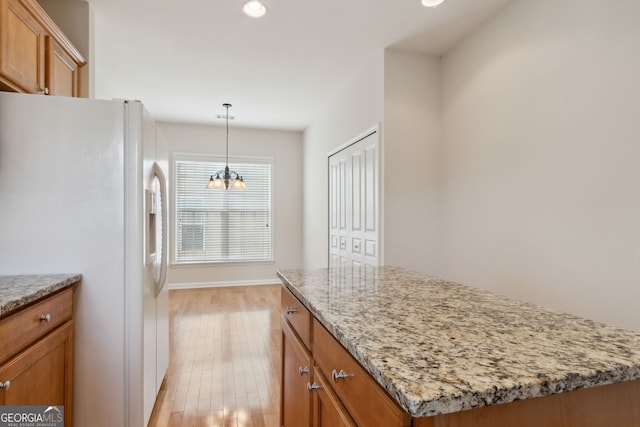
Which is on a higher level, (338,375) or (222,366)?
(338,375)

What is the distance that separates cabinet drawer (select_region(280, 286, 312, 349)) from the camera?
122 centimetres

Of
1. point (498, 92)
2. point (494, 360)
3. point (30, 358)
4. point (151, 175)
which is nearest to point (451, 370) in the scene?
point (494, 360)

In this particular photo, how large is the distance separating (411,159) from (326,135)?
1.81 meters

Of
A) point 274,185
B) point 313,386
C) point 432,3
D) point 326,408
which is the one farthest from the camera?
point 274,185

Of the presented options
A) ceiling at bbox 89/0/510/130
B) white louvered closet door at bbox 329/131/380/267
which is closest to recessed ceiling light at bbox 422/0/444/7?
ceiling at bbox 89/0/510/130

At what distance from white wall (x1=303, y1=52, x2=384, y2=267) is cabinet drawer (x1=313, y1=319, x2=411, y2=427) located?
248 cm

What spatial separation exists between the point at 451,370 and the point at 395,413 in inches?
5.4

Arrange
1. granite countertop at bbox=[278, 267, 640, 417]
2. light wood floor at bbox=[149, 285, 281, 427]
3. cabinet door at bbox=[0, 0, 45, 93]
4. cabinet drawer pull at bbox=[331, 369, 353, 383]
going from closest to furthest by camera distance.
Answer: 1. granite countertop at bbox=[278, 267, 640, 417]
2. cabinet drawer pull at bbox=[331, 369, 353, 383]
3. cabinet door at bbox=[0, 0, 45, 93]
4. light wood floor at bbox=[149, 285, 281, 427]

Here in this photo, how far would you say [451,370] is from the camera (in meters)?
0.65

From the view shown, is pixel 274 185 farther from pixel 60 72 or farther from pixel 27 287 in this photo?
pixel 27 287

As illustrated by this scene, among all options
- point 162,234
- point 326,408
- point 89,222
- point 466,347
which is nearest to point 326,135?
point 162,234

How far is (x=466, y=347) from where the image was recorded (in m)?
0.77

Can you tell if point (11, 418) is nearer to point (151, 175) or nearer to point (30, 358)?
point (30, 358)

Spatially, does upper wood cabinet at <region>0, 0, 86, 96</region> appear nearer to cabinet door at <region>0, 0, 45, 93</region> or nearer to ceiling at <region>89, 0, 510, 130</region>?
cabinet door at <region>0, 0, 45, 93</region>
